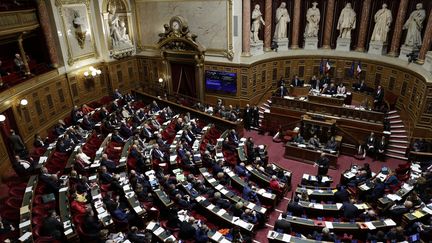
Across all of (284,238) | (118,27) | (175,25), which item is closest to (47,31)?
(118,27)

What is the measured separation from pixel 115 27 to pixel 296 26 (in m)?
11.7

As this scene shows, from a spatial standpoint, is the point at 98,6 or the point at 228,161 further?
the point at 98,6

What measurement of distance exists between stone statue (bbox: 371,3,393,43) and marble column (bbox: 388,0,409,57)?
22.0 inches

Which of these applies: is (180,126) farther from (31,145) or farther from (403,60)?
(403,60)

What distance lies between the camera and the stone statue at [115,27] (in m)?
20.0

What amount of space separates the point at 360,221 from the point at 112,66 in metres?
16.9

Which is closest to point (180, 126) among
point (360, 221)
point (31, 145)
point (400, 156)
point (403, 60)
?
point (31, 145)

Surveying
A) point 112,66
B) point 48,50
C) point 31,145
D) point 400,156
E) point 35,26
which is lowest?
point 400,156

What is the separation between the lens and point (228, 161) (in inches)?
560

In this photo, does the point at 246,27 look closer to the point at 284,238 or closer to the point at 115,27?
the point at 115,27

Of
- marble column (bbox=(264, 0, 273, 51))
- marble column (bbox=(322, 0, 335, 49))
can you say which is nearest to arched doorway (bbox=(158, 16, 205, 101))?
marble column (bbox=(264, 0, 273, 51))

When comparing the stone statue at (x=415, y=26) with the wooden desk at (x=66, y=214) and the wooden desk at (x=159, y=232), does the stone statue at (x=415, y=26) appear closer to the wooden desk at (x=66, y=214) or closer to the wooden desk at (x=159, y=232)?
the wooden desk at (x=159, y=232)

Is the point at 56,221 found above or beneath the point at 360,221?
above

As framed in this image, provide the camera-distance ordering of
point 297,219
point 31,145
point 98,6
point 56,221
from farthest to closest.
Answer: point 98,6 → point 31,145 → point 297,219 → point 56,221
